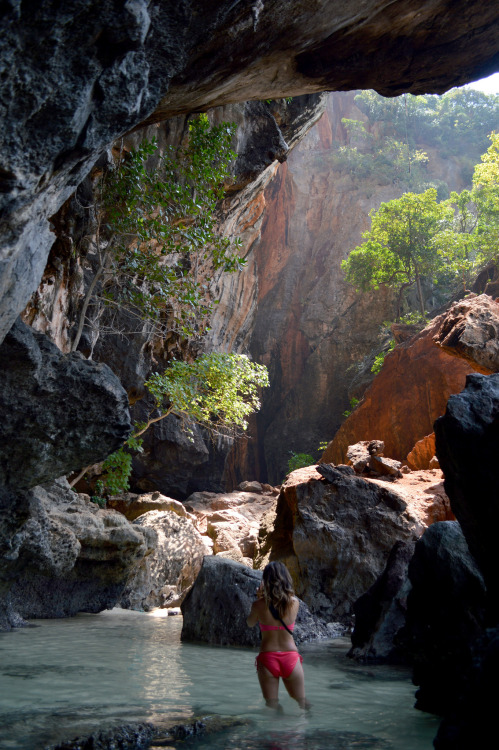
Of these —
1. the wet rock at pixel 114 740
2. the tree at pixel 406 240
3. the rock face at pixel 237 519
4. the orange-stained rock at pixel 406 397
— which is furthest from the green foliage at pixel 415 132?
the wet rock at pixel 114 740

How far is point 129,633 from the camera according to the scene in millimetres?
8375

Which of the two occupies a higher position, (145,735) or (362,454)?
(362,454)

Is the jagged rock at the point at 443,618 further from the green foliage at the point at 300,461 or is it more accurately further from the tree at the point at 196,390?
the green foliage at the point at 300,461

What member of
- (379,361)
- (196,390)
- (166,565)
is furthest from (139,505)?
(379,361)

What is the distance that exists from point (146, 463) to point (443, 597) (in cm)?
1618

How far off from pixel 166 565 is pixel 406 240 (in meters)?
17.5

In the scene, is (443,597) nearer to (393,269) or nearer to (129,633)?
(129,633)

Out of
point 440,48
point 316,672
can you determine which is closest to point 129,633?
point 316,672

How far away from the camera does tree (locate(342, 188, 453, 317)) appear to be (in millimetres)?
23031

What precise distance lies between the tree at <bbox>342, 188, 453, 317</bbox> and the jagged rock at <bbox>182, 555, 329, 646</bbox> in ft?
57.8

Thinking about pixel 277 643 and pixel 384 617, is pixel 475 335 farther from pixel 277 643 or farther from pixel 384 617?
pixel 277 643

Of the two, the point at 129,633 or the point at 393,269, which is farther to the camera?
the point at 393,269

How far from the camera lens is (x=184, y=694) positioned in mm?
4785

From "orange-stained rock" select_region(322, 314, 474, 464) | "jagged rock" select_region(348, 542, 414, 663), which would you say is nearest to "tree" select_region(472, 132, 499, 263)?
"orange-stained rock" select_region(322, 314, 474, 464)
